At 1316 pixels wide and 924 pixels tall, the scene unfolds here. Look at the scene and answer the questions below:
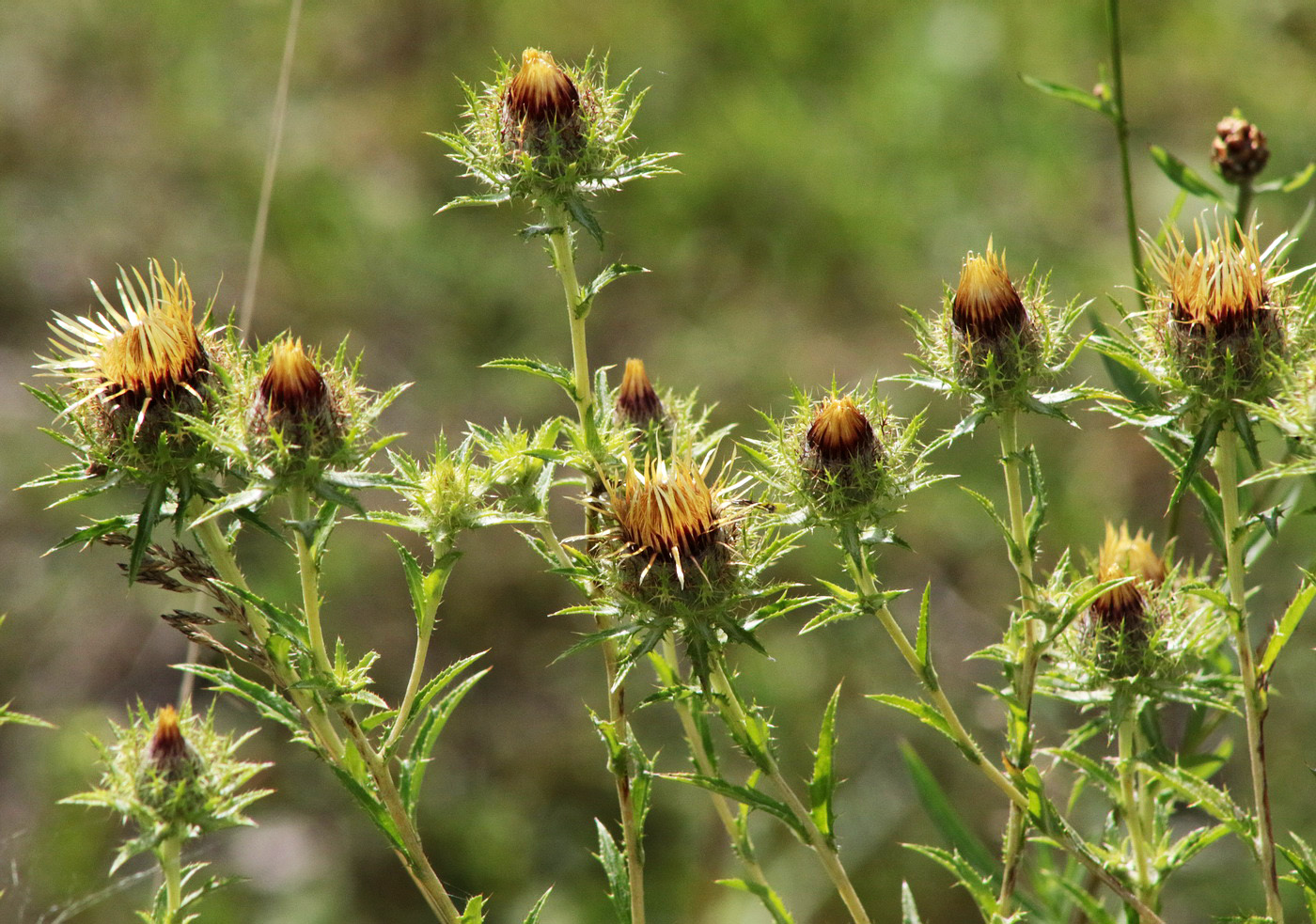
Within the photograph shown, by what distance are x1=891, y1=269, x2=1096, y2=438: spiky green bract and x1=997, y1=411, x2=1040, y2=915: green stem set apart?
0.05 metres

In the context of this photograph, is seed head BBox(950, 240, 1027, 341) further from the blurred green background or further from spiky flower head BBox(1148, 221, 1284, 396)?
the blurred green background

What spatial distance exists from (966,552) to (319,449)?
12.8 feet

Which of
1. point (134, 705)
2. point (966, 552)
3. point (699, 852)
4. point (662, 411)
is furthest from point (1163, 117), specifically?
point (134, 705)

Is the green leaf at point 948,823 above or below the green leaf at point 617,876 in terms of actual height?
above

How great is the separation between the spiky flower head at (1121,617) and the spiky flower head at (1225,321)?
0.33 metres

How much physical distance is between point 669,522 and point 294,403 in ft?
1.83

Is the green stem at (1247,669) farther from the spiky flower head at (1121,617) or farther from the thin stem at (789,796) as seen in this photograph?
the thin stem at (789,796)

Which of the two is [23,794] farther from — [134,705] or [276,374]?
[276,374]

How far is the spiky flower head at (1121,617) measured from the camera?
1.90 metres

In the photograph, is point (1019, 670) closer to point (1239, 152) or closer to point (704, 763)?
point (704, 763)

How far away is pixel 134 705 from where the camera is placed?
15.8ft

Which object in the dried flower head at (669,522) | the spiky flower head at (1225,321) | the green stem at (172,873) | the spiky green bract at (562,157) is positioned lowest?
the green stem at (172,873)

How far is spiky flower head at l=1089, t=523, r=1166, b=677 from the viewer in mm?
1897

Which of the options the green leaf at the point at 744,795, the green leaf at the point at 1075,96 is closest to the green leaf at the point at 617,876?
the green leaf at the point at 744,795
